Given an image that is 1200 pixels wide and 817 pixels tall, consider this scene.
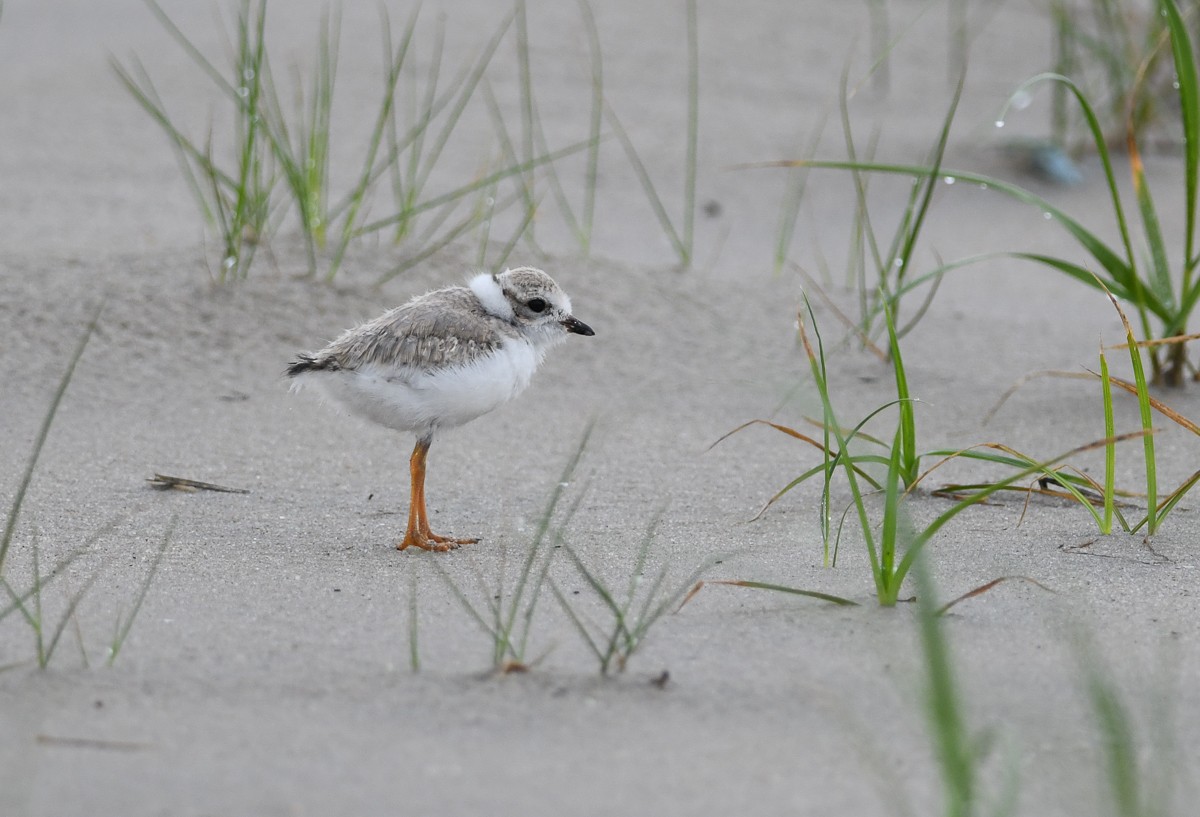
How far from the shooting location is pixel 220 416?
3.47m

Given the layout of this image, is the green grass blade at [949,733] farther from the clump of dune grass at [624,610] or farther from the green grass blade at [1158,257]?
the green grass blade at [1158,257]

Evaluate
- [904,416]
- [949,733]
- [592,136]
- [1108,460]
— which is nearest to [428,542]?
[904,416]

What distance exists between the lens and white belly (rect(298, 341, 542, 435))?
110 inches

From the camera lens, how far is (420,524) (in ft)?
9.16

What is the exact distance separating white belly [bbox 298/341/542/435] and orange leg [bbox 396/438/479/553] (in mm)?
73

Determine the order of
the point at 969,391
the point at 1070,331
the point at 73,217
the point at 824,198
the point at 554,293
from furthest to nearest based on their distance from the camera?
1. the point at 824,198
2. the point at 73,217
3. the point at 1070,331
4. the point at 969,391
5. the point at 554,293

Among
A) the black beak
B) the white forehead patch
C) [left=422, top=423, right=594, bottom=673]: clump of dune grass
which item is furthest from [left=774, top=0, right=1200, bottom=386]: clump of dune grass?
[left=422, top=423, right=594, bottom=673]: clump of dune grass

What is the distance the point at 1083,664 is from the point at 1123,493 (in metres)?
0.95

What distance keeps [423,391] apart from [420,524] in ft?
0.91

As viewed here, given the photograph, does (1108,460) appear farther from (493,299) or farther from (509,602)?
(493,299)

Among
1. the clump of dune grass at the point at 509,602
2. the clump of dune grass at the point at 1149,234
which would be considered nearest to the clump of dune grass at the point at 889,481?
the clump of dune grass at the point at 509,602

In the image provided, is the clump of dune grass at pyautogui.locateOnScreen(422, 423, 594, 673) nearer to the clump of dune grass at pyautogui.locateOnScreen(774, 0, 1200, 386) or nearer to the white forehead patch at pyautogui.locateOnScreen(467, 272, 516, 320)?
the white forehead patch at pyautogui.locateOnScreen(467, 272, 516, 320)

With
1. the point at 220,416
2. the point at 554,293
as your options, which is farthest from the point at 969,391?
the point at 220,416

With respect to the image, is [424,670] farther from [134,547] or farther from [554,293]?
[554,293]
